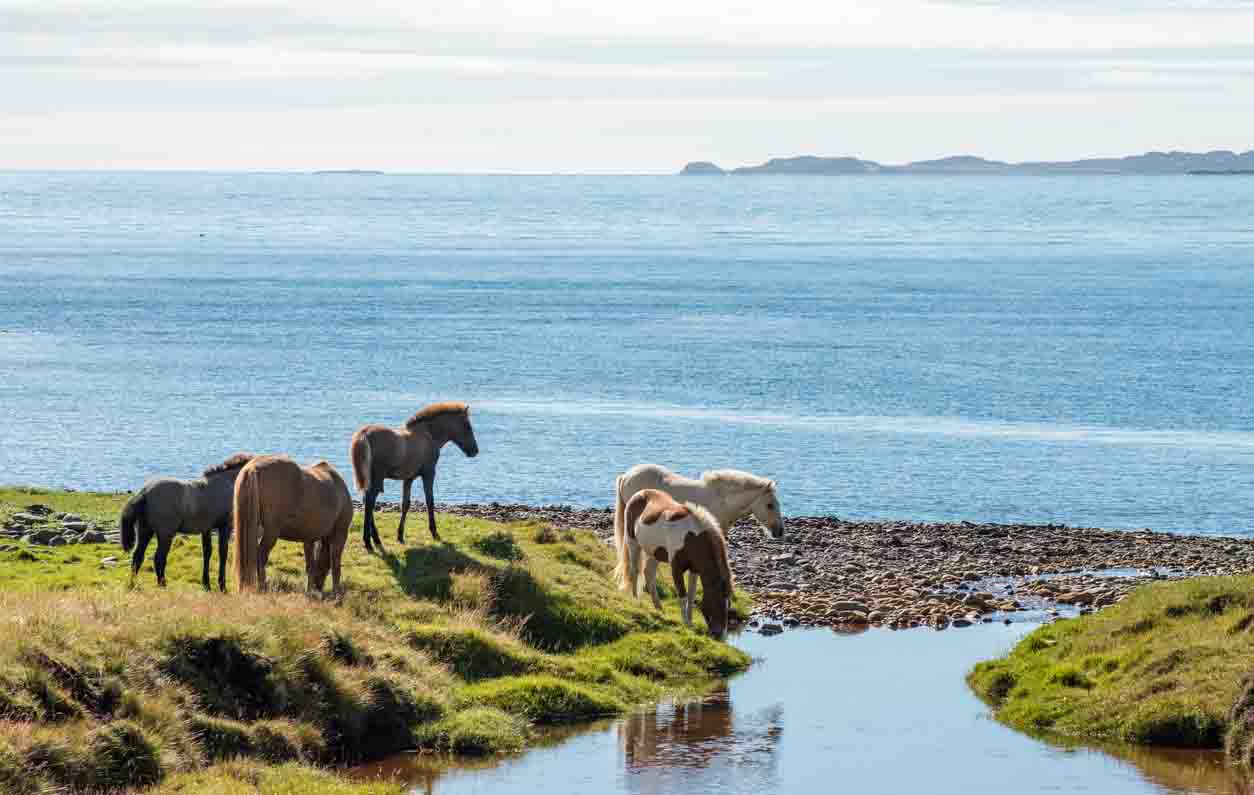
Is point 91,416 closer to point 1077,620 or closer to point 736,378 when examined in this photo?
point 736,378

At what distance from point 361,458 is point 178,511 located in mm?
4114

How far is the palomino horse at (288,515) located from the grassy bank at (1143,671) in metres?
9.88

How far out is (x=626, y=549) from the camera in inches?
1074

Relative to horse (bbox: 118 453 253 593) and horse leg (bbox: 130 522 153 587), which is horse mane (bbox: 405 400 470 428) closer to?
horse (bbox: 118 453 253 593)

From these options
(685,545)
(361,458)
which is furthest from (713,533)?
(361,458)

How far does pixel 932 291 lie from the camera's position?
468 feet

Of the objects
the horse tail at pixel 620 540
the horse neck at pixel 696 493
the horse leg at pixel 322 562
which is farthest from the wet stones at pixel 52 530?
the horse neck at pixel 696 493

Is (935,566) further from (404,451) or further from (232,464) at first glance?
(232,464)

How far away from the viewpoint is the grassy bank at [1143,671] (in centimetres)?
2064

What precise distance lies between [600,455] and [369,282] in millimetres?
98820

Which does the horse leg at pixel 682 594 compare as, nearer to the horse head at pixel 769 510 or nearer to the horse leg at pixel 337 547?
the horse head at pixel 769 510

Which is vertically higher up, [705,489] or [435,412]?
[435,412]

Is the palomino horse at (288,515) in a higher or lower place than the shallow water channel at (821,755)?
higher

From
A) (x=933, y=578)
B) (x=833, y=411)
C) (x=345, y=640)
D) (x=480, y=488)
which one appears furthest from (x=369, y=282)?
(x=345, y=640)
